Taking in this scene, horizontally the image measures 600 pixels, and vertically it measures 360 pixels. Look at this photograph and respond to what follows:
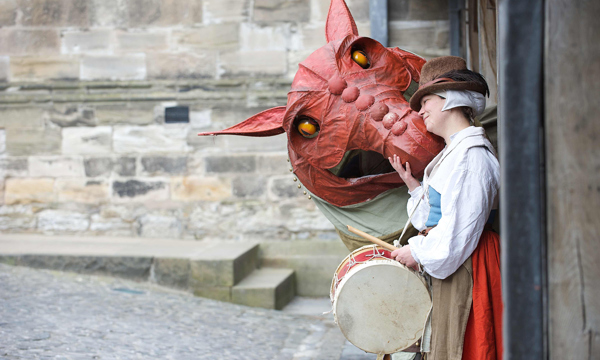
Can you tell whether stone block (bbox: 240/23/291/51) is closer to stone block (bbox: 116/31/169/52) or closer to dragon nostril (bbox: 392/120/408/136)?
stone block (bbox: 116/31/169/52)

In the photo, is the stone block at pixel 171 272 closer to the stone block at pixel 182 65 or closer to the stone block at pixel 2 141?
the stone block at pixel 182 65

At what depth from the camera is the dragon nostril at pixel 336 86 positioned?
98.8 inches

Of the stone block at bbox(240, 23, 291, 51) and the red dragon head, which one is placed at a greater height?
the stone block at bbox(240, 23, 291, 51)

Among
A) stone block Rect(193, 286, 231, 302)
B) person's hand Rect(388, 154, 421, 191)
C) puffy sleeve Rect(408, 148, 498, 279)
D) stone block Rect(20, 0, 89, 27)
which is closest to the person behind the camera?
puffy sleeve Rect(408, 148, 498, 279)

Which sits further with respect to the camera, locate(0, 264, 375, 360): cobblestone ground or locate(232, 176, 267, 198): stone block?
locate(232, 176, 267, 198): stone block

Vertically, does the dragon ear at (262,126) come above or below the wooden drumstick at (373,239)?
above

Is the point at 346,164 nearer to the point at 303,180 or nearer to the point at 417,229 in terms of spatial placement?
the point at 303,180

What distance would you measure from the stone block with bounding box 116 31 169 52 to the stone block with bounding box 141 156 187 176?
44.7 inches

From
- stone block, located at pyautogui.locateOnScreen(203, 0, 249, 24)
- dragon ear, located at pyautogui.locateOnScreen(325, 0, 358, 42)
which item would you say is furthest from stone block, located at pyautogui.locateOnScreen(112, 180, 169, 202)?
dragon ear, located at pyautogui.locateOnScreen(325, 0, 358, 42)

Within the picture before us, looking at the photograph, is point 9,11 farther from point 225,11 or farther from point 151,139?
point 225,11

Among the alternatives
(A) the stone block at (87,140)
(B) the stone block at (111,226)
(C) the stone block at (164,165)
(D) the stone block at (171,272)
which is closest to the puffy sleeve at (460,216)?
(D) the stone block at (171,272)

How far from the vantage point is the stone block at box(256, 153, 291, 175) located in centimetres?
575

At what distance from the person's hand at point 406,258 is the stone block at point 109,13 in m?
4.58

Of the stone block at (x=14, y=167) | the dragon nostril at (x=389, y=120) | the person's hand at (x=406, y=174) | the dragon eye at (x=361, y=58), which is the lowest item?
the stone block at (x=14, y=167)
